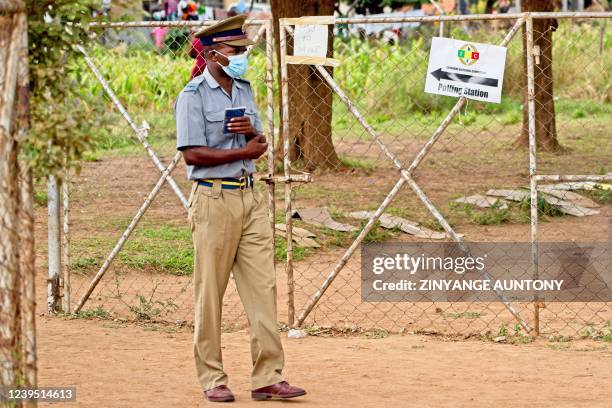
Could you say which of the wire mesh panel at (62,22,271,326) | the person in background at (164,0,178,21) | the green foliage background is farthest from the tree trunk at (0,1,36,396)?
the person in background at (164,0,178,21)

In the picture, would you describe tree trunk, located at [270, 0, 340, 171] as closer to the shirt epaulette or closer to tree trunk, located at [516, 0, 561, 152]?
tree trunk, located at [516, 0, 561, 152]

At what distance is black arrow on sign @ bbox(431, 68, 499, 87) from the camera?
7453 millimetres

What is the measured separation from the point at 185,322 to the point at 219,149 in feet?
8.85

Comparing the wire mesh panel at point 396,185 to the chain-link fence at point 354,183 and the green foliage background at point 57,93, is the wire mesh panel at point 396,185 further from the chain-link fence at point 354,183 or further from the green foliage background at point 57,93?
the green foliage background at point 57,93

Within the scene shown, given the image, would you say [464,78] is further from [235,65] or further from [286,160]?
[235,65]

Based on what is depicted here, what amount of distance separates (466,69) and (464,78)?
0.21ft

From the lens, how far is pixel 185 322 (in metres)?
8.31

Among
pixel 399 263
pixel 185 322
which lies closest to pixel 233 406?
pixel 185 322

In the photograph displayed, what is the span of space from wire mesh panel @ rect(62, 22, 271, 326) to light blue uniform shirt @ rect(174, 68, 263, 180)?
0.46 m

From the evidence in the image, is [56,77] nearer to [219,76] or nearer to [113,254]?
[219,76]

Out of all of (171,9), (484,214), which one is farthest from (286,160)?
(171,9)

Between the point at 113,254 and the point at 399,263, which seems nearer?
the point at 113,254

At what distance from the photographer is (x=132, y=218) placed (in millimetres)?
11516

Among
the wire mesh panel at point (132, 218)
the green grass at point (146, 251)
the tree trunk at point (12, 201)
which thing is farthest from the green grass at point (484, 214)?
the tree trunk at point (12, 201)
